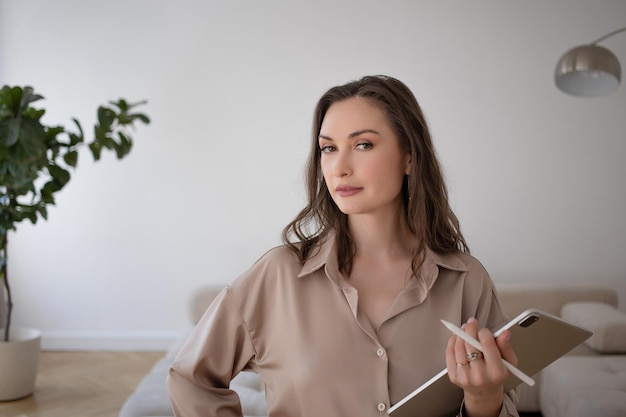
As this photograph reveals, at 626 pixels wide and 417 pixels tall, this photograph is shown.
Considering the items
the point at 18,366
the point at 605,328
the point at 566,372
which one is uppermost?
the point at 605,328

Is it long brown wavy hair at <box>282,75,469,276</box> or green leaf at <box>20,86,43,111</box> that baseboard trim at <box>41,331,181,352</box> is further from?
long brown wavy hair at <box>282,75,469,276</box>

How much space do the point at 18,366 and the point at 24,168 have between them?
47.6 inches

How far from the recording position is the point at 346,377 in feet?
4.40

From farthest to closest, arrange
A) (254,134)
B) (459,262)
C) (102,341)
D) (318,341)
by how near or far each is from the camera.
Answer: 1. (102,341)
2. (254,134)
3. (459,262)
4. (318,341)

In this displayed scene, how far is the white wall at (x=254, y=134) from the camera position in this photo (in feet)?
16.4

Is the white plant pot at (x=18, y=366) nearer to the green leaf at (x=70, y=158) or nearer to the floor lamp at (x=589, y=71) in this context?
Result: the green leaf at (x=70, y=158)

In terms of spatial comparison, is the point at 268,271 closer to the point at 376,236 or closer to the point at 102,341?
the point at 376,236

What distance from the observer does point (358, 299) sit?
1405 millimetres

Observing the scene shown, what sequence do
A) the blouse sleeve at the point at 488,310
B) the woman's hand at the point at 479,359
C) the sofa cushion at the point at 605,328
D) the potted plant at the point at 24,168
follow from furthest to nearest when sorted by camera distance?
the potted plant at the point at 24,168 → the sofa cushion at the point at 605,328 → the blouse sleeve at the point at 488,310 → the woman's hand at the point at 479,359

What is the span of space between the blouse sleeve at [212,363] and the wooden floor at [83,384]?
276 centimetres

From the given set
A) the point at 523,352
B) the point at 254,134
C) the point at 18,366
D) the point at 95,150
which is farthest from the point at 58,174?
the point at 523,352

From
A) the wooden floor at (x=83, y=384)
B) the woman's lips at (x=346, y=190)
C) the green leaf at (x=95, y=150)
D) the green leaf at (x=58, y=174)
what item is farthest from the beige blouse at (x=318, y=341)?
the green leaf at (x=95, y=150)

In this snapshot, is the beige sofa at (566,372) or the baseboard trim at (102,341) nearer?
the beige sofa at (566,372)

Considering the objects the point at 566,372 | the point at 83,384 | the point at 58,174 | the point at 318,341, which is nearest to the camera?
the point at 318,341
